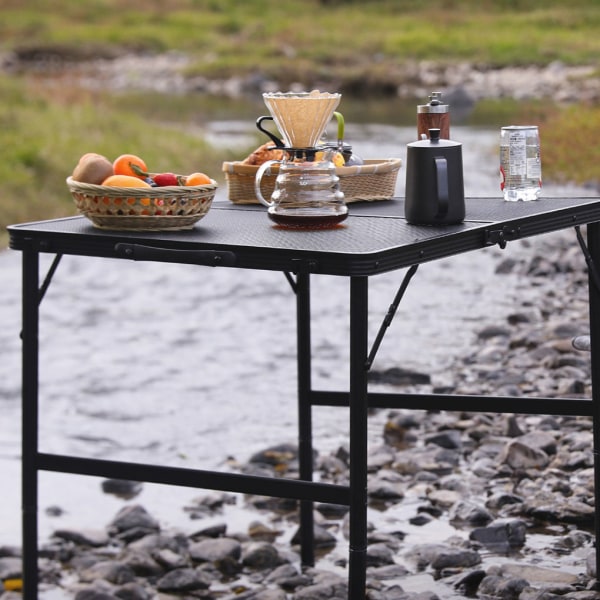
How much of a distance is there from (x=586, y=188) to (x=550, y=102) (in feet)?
53.2

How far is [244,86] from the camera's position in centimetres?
4297

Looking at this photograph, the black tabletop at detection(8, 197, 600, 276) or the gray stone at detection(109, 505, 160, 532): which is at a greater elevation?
the black tabletop at detection(8, 197, 600, 276)

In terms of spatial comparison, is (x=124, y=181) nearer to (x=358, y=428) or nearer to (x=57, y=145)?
(x=358, y=428)

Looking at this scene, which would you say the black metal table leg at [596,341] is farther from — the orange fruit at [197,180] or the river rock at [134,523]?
the river rock at [134,523]

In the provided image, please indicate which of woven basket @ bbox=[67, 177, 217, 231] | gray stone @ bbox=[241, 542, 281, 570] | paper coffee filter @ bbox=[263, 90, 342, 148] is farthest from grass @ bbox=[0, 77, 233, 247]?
paper coffee filter @ bbox=[263, 90, 342, 148]

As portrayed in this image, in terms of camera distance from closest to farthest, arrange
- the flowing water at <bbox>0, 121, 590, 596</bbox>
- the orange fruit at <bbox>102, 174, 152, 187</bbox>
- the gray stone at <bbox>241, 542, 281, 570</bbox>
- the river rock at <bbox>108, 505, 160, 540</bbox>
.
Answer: the orange fruit at <bbox>102, 174, 152, 187</bbox> → the gray stone at <bbox>241, 542, 281, 570</bbox> → the river rock at <bbox>108, 505, 160, 540</bbox> → the flowing water at <bbox>0, 121, 590, 596</bbox>

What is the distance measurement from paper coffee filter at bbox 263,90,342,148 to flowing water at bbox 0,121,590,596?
1.75 meters

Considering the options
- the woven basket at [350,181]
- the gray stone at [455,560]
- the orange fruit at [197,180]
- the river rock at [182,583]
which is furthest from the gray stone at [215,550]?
the orange fruit at [197,180]

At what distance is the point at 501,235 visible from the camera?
3.48 m

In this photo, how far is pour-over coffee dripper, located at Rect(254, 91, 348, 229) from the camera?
3.44 meters

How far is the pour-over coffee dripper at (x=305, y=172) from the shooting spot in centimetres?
344

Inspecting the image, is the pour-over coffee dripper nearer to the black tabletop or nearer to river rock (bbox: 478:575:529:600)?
the black tabletop

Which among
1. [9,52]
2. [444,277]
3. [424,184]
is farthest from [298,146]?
[9,52]

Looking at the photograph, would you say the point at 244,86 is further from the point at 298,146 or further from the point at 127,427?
the point at 298,146
